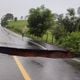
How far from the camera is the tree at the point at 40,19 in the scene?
55.9 m

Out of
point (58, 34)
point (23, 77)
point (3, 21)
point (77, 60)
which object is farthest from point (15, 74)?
point (3, 21)

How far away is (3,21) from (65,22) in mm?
116127

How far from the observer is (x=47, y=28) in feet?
185

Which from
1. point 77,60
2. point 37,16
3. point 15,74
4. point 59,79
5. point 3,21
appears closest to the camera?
point 59,79

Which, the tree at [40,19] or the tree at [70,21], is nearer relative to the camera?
the tree at [70,21]

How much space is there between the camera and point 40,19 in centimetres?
5619

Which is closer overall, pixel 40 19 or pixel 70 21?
pixel 70 21

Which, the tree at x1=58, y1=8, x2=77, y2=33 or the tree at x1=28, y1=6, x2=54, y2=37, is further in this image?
the tree at x1=28, y1=6, x2=54, y2=37

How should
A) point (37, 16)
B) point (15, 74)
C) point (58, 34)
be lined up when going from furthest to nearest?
point (37, 16) → point (58, 34) → point (15, 74)

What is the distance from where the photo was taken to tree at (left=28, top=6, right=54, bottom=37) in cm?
5591

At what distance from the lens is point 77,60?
17.0 meters

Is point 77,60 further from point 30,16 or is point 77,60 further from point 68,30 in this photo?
point 30,16

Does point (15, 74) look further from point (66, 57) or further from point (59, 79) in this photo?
point (66, 57)

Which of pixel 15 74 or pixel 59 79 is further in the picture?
pixel 15 74
